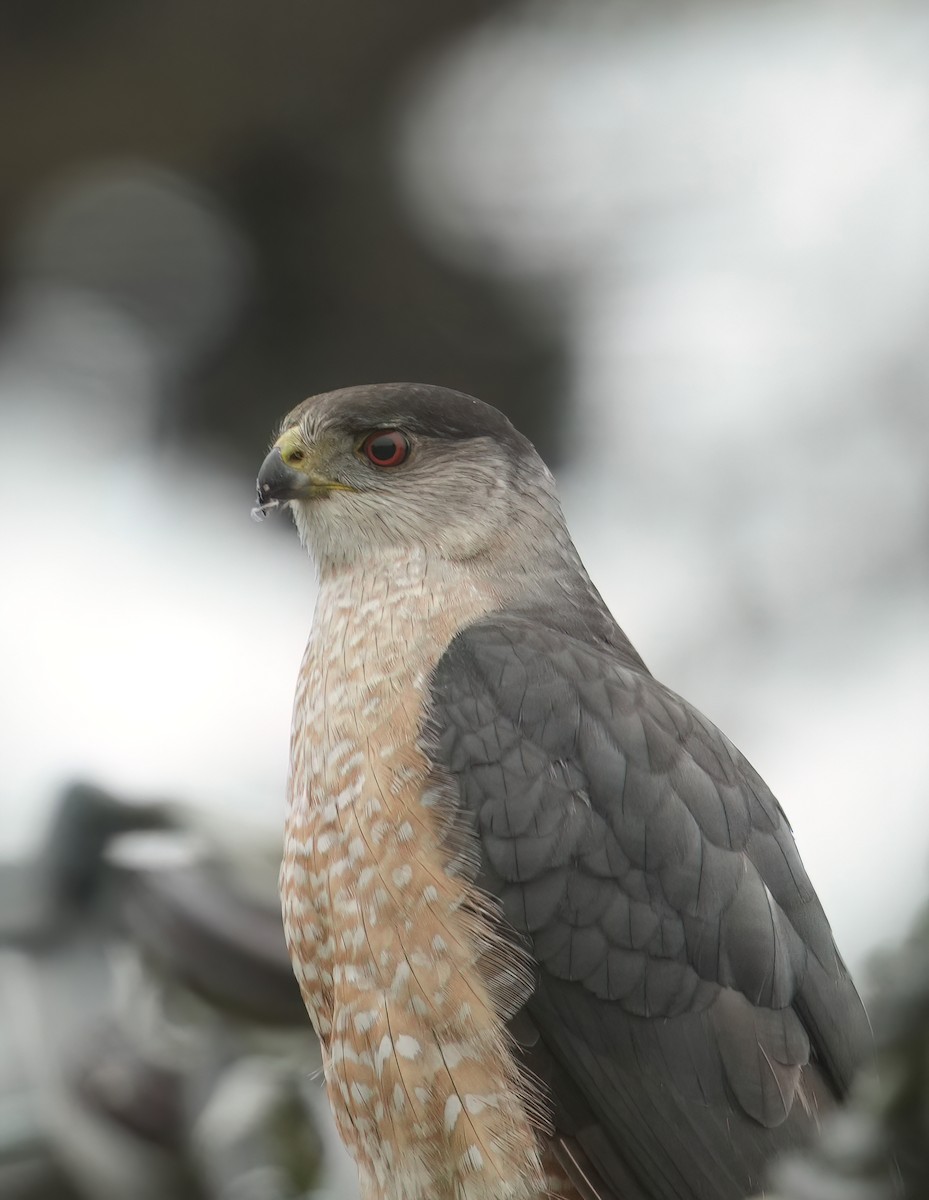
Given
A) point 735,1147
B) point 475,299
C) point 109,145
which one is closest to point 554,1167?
point 735,1147

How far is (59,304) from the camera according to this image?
10438mm

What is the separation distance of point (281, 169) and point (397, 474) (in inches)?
245

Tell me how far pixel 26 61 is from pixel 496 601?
245 inches

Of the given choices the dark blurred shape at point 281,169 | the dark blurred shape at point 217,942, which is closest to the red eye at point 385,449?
the dark blurred shape at point 217,942

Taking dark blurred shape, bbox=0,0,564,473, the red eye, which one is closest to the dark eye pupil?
the red eye

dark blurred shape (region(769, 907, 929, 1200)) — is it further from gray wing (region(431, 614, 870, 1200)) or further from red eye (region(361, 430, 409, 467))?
red eye (region(361, 430, 409, 467))

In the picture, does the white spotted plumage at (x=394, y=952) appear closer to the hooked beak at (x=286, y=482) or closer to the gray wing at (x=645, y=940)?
the gray wing at (x=645, y=940)

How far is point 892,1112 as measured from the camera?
63.1 inches

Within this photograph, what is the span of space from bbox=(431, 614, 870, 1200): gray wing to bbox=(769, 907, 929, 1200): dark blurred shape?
86 centimetres

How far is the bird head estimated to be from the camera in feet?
10.8

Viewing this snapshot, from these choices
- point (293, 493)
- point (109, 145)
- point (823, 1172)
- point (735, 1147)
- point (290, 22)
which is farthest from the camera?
point (109, 145)

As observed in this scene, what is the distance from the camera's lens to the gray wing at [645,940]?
256 centimetres

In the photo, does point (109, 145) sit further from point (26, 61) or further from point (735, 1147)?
point (735, 1147)

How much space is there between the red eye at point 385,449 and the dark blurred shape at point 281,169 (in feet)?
16.0
